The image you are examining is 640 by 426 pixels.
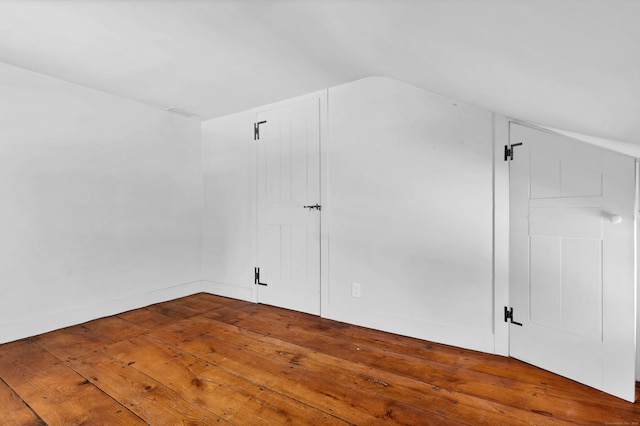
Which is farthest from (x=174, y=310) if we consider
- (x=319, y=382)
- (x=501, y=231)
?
(x=501, y=231)

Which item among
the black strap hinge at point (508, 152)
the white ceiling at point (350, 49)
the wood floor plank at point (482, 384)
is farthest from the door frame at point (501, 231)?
the wood floor plank at point (482, 384)

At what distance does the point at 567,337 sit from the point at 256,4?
2.59 m

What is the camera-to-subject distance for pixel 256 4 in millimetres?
1636

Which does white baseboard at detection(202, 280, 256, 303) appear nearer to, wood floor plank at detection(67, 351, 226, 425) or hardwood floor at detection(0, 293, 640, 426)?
hardwood floor at detection(0, 293, 640, 426)

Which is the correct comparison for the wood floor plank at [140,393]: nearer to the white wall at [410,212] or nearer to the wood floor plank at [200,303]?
the wood floor plank at [200,303]

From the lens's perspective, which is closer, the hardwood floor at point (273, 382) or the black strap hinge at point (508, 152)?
the hardwood floor at point (273, 382)

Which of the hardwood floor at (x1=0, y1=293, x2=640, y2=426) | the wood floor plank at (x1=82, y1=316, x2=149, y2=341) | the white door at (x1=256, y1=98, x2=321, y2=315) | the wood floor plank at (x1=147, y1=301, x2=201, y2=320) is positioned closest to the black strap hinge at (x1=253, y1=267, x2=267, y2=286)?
the white door at (x1=256, y1=98, x2=321, y2=315)

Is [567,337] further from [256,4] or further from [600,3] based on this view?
[256,4]

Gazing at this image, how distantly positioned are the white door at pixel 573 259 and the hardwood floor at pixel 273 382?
0.17 m

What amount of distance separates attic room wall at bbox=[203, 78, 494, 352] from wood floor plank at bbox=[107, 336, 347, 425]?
47.3 inches

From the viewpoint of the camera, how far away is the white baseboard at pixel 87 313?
8.19ft

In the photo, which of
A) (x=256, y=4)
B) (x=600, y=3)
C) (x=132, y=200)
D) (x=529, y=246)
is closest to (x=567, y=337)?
(x=529, y=246)

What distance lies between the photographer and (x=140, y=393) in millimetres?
1759

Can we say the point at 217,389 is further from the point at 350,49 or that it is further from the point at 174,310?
the point at 350,49
